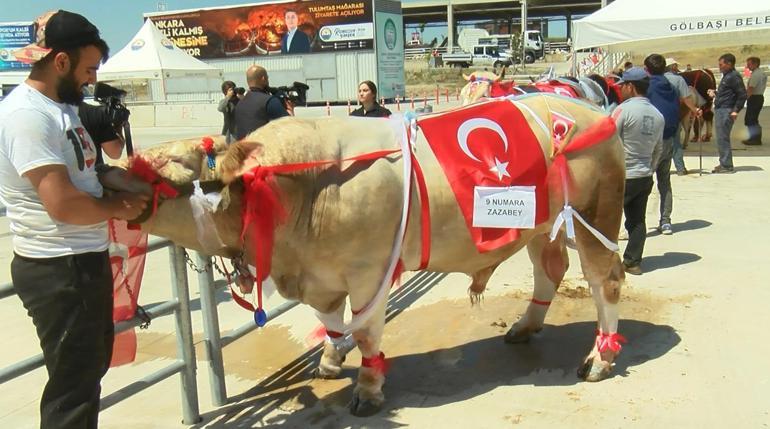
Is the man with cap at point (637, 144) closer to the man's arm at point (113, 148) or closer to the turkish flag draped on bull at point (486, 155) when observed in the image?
the turkish flag draped on bull at point (486, 155)

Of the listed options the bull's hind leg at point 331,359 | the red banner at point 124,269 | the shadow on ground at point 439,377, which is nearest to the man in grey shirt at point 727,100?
the shadow on ground at point 439,377

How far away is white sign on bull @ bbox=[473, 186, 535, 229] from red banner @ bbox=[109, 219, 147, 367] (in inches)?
65.8

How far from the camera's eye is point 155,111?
27328 millimetres

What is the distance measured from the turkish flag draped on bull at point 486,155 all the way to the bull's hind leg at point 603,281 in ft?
1.31

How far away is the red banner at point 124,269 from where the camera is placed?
10.00 ft

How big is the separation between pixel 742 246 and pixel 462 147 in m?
4.40

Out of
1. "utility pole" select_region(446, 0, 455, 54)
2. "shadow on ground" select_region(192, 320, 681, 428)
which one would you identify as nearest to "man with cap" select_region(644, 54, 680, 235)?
"shadow on ground" select_region(192, 320, 681, 428)

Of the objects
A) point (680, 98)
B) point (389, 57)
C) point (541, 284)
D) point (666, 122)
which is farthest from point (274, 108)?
point (389, 57)

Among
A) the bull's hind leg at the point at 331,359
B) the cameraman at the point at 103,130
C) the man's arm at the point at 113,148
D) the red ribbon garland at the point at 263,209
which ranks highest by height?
the cameraman at the point at 103,130

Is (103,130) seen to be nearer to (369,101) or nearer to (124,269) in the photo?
(124,269)

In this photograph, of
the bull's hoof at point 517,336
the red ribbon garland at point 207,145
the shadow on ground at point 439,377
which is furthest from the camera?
the bull's hoof at point 517,336

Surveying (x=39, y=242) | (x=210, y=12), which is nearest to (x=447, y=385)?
(x=39, y=242)

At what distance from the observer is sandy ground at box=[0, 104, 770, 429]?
11.8 feet

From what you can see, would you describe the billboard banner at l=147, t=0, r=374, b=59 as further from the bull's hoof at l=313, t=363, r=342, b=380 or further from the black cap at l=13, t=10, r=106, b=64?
the black cap at l=13, t=10, r=106, b=64
